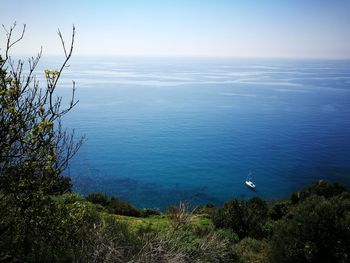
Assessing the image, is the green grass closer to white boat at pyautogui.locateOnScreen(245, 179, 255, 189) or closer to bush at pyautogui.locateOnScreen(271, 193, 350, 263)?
bush at pyautogui.locateOnScreen(271, 193, 350, 263)

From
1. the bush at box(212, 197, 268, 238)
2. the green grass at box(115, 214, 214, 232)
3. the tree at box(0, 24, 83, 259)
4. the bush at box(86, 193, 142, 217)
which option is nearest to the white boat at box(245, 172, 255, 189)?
the bush at box(212, 197, 268, 238)

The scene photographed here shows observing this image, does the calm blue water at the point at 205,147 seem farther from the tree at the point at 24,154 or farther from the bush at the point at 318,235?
the tree at the point at 24,154

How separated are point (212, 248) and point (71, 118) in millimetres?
112288

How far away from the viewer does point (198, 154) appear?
8456 cm

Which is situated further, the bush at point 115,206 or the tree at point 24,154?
the bush at point 115,206

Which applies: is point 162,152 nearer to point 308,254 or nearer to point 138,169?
point 138,169

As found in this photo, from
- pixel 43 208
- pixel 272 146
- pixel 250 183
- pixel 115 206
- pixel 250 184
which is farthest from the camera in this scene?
pixel 272 146

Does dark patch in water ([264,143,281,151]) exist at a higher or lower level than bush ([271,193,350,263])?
lower

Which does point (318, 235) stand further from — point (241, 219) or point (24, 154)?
point (24, 154)

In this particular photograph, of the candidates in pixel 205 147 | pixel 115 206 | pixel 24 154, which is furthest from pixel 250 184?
pixel 24 154

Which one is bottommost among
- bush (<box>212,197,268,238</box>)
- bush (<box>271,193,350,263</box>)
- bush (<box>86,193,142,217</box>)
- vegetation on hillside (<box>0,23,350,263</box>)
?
bush (<box>86,193,142,217</box>)

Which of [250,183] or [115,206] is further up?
[115,206]

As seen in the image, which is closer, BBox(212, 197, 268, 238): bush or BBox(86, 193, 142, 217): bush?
BBox(212, 197, 268, 238): bush

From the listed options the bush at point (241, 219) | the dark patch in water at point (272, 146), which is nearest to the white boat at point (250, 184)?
the dark patch in water at point (272, 146)
